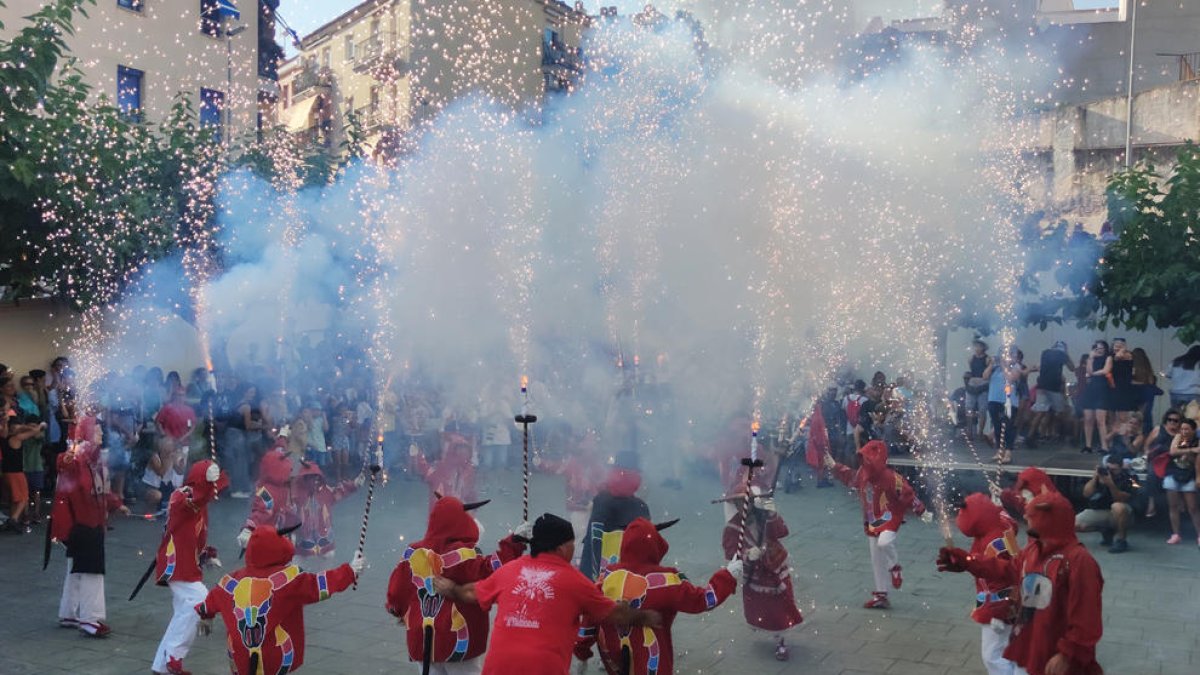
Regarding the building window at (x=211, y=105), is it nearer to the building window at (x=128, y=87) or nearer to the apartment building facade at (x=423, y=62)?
the building window at (x=128, y=87)

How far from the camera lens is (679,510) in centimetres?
1341

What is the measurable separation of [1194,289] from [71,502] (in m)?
11.7

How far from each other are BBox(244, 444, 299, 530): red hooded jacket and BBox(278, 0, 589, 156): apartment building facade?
25.0ft

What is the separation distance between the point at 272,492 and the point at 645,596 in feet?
16.0

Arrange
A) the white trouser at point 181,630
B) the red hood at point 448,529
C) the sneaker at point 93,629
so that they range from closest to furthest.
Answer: the red hood at point 448,529
the white trouser at point 181,630
the sneaker at point 93,629

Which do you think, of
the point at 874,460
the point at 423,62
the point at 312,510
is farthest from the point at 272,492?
the point at 423,62

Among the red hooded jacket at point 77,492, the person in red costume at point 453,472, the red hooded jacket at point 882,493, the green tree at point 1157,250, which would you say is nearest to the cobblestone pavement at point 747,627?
the red hooded jacket at point 882,493

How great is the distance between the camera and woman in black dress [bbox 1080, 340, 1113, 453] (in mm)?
13594

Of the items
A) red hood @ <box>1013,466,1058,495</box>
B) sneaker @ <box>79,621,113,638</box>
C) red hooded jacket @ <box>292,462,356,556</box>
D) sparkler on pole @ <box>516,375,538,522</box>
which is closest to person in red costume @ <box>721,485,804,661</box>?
sparkler on pole @ <box>516,375,538,522</box>

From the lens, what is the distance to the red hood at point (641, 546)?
539cm

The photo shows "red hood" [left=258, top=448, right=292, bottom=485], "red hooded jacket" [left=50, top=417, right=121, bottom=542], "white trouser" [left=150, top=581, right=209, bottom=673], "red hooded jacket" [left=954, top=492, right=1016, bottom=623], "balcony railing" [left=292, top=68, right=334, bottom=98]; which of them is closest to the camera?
"red hooded jacket" [left=954, top=492, right=1016, bottom=623]

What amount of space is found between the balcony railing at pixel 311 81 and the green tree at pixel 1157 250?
724 inches

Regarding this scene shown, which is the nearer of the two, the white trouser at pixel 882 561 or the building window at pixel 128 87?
the white trouser at pixel 882 561

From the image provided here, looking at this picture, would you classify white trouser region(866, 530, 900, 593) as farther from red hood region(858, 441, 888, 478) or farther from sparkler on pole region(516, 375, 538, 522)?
sparkler on pole region(516, 375, 538, 522)
